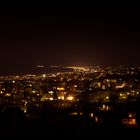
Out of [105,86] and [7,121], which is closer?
[7,121]

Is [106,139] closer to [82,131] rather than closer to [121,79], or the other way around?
[82,131]

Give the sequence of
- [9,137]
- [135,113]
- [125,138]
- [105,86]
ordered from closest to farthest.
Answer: [125,138], [9,137], [135,113], [105,86]

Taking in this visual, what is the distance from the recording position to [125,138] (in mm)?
7637

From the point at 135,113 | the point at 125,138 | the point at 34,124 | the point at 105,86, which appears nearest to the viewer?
the point at 125,138

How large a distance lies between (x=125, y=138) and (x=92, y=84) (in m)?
24.5

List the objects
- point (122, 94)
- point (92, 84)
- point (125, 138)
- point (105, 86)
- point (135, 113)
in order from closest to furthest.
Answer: point (125, 138) < point (135, 113) < point (122, 94) < point (105, 86) < point (92, 84)

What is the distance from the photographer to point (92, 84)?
32.1 m

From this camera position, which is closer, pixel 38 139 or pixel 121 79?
pixel 38 139

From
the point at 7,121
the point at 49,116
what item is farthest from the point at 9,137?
the point at 49,116

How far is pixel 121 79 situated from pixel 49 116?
19.6 metres

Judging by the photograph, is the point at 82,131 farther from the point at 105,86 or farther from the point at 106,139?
the point at 105,86

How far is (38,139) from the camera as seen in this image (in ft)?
26.0

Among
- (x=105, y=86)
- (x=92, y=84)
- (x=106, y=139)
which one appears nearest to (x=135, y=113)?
(x=106, y=139)

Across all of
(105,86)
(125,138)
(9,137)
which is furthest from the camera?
(105,86)
